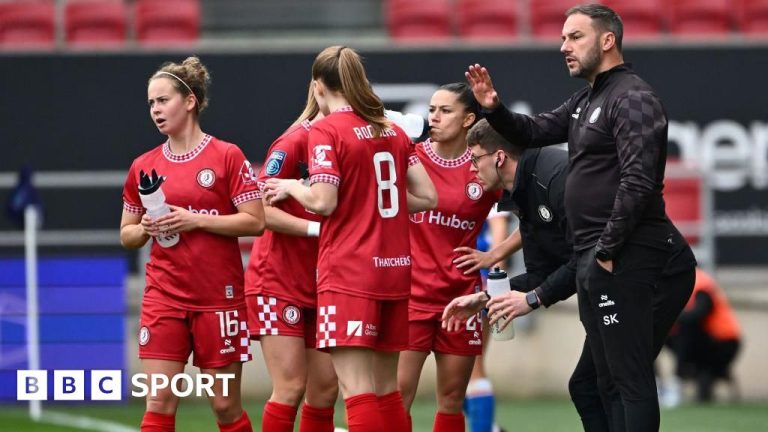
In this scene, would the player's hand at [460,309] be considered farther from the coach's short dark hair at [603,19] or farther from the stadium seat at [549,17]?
the stadium seat at [549,17]

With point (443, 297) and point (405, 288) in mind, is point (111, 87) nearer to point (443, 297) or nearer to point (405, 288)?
point (443, 297)

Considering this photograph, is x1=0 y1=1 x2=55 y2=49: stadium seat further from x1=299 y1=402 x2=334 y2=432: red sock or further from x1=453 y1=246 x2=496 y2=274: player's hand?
x1=299 y1=402 x2=334 y2=432: red sock

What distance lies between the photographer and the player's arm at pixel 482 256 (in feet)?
23.1

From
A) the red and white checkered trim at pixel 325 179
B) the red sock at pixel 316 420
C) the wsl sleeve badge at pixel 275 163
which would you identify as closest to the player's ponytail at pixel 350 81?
the red and white checkered trim at pixel 325 179

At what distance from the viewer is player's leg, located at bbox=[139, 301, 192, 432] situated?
6.35 meters

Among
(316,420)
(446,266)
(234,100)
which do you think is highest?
(234,100)

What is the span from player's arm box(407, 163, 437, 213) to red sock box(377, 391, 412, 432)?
2.86ft

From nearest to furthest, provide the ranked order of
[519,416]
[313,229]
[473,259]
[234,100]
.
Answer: [313,229] → [473,259] → [519,416] → [234,100]

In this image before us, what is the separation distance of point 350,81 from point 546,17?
8.71 meters

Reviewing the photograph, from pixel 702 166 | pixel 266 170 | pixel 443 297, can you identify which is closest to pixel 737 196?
pixel 702 166

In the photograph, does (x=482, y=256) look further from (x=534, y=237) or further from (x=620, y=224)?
(x=620, y=224)

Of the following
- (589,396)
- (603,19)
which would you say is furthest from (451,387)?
(603,19)

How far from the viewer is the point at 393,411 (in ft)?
Answer: 19.9

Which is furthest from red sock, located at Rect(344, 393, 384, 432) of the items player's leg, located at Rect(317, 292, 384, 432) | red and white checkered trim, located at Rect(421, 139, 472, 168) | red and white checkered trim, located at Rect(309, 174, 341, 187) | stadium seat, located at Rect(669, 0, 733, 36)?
stadium seat, located at Rect(669, 0, 733, 36)
